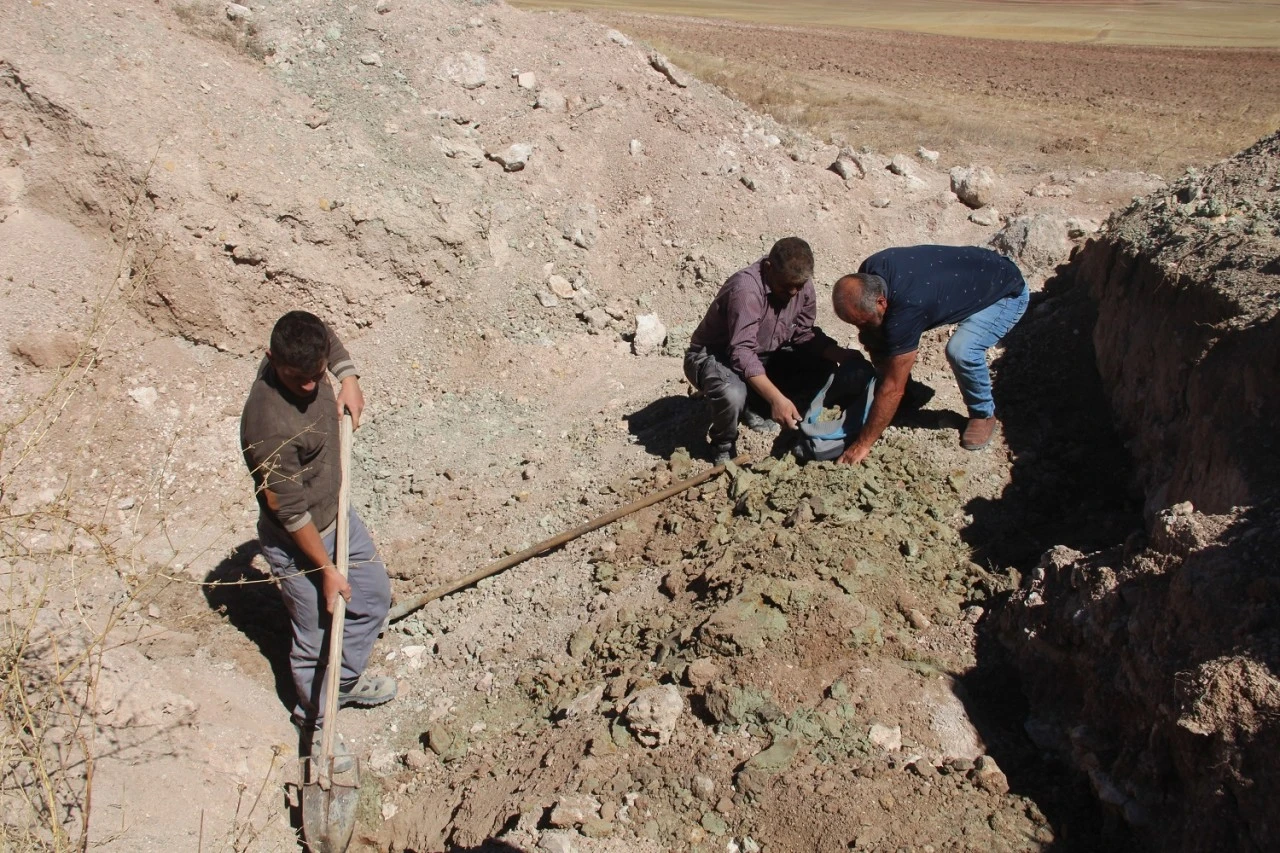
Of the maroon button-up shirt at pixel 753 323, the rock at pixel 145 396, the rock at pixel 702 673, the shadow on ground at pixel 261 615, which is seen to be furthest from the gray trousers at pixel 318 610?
the rock at pixel 145 396

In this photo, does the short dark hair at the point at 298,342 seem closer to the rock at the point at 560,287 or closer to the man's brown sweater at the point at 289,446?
the man's brown sweater at the point at 289,446

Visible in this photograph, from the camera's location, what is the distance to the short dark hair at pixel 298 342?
3254 mm

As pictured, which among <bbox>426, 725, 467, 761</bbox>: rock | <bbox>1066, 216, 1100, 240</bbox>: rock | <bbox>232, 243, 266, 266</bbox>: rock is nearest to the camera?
<bbox>426, 725, 467, 761</bbox>: rock

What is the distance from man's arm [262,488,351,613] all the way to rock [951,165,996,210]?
263 inches

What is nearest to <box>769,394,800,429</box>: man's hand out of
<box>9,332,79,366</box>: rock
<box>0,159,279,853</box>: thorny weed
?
<box>0,159,279,853</box>: thorny weed

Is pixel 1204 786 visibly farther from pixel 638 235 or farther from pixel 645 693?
pixel 638 235

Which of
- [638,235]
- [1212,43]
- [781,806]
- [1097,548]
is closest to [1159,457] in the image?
[1097,548]

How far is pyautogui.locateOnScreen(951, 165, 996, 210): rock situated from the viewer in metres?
8.37

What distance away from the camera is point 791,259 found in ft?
14.6

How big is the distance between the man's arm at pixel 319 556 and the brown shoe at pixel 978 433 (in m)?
3.03

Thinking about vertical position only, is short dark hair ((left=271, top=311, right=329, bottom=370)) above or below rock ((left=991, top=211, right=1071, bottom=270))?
above

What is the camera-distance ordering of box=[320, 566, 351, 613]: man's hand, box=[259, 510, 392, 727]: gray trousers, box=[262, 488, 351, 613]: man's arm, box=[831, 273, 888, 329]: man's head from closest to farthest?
box=[262, 488, 351, 613]: man's arm, box=[320, 566, 351, 613]: man's hand, box=[259, 510, 392, 727]: gray trousers, box=[831, 273, 888, 329]: man's head

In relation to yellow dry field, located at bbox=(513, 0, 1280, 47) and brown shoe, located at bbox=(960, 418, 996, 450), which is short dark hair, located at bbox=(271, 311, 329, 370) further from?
yellow dry field, located at bbox=(513, 0, 1280, 47)

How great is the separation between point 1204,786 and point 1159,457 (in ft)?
6.61
